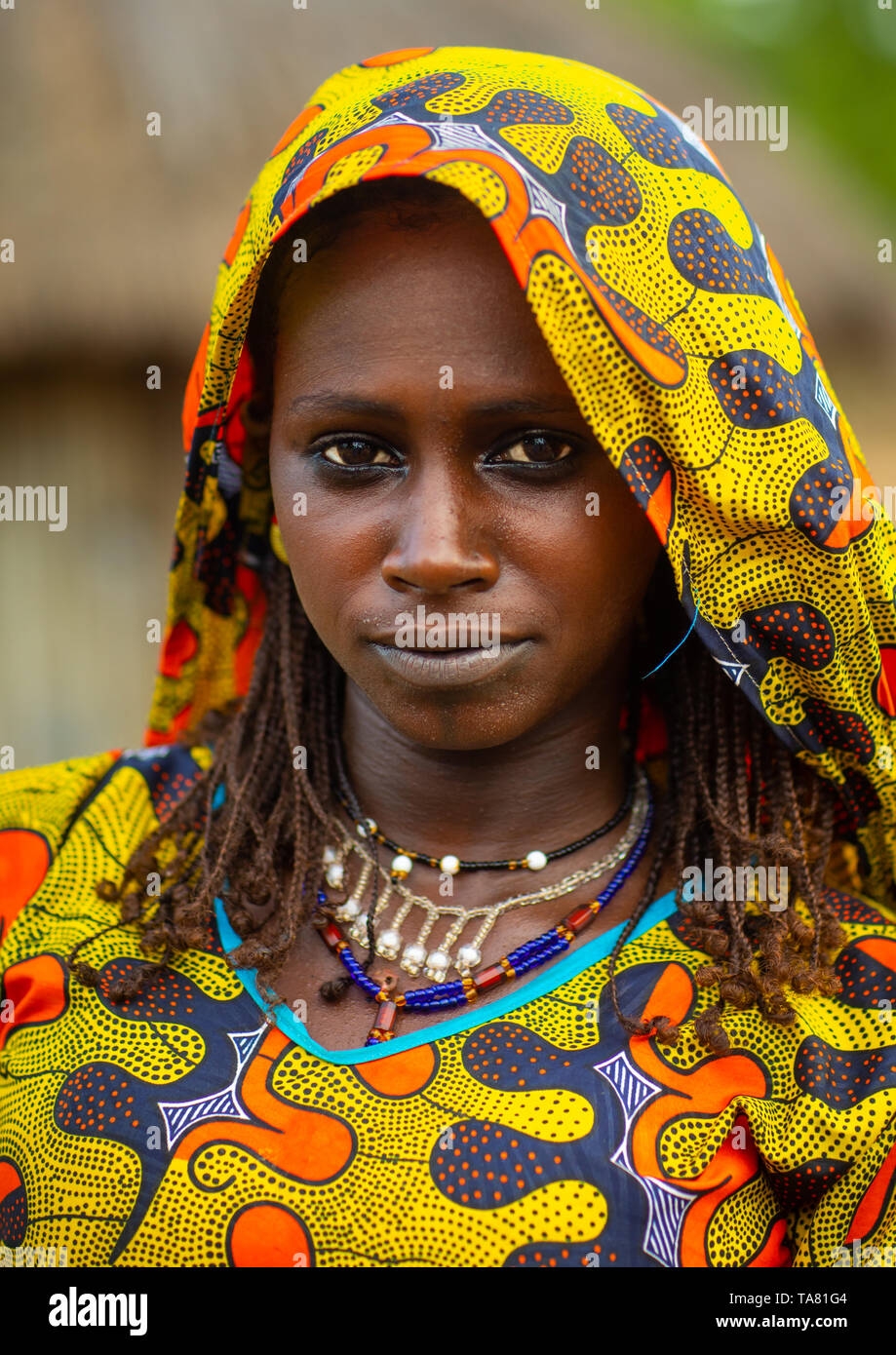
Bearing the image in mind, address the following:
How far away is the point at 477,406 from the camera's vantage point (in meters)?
1.30

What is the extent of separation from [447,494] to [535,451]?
117 millimetres

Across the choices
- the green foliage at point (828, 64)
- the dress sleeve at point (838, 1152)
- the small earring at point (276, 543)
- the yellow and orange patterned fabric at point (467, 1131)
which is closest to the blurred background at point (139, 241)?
the green foliage at point (828, 64)

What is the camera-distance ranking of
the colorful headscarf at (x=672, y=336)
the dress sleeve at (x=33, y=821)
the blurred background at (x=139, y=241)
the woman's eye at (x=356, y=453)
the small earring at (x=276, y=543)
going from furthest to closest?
the blurred background at (x=139, y=241)
the small earring at (x=276, y=543)
the dress sleeve at (x=33, y=821)
the woman's eye at (x=356, y=453)
the colorful headscarf at (x=672, y=336)

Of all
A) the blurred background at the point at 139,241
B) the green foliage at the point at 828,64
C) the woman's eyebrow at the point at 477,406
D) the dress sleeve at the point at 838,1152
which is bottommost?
the dress sleeve at the point at 838,1152

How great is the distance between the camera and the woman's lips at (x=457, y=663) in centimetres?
135

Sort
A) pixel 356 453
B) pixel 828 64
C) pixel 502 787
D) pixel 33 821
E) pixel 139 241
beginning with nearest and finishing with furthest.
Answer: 1. pixel 356 453
2. pixel 502 787
3. pixel 33 821
4. pixel 139 241
5. pixel 828 64

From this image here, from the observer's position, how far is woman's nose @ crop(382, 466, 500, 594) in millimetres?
1285

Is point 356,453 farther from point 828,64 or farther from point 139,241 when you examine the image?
point 828,64

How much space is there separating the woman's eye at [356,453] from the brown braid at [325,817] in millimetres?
228

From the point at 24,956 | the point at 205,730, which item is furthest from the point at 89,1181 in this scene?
the point at 205,730

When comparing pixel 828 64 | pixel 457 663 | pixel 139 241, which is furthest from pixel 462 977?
pixel 828 64

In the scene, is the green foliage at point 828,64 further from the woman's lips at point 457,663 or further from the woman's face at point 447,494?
the woman's lips at point 457,663

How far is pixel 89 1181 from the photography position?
1.37 meters

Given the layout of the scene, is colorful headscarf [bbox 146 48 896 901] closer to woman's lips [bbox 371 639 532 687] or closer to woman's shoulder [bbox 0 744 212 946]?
woman's lips [bbox 371 639 532 687]
